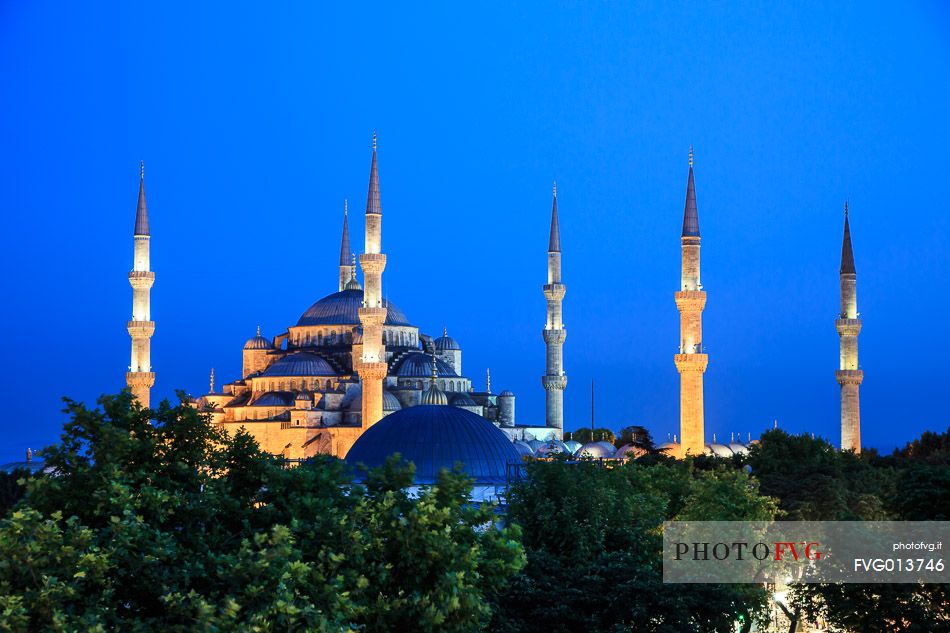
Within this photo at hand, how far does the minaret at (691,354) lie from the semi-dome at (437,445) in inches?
506

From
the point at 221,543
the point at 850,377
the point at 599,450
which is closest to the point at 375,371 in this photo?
the point at 599,450

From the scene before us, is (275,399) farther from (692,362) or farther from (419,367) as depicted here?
(692,362)

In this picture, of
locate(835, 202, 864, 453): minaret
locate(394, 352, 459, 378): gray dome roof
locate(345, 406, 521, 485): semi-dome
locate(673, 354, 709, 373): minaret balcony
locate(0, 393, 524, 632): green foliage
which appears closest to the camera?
locate(0, 393, 524, 632): green foliage

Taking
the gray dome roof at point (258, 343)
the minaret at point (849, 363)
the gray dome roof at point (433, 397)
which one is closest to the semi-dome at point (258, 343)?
the gray dome roof at point (258, 343)

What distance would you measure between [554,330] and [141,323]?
1643cm

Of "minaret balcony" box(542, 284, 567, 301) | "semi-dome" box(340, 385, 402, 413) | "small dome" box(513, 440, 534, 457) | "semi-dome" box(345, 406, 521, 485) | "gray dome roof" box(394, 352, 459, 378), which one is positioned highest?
"minaret balcony" box(542, 284, 567, 301)

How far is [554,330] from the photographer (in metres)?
52.5

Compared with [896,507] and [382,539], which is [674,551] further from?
[382,539]

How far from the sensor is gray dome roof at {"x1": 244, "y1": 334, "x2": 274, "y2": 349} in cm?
5847

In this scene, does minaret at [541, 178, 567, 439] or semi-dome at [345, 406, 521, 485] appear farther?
minaret at [541, 178, 567, 439]

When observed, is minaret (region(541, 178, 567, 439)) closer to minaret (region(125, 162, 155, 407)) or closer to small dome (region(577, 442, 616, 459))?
small dome (region(577, 442, 616, 459))

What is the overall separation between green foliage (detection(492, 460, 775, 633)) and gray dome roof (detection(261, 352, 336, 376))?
1223 inches

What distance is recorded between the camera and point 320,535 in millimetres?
11812

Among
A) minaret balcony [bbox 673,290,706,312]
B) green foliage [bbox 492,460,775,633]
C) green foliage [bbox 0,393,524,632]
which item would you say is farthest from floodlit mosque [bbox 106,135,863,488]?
green foliage [bbox 0,393,524,632]
